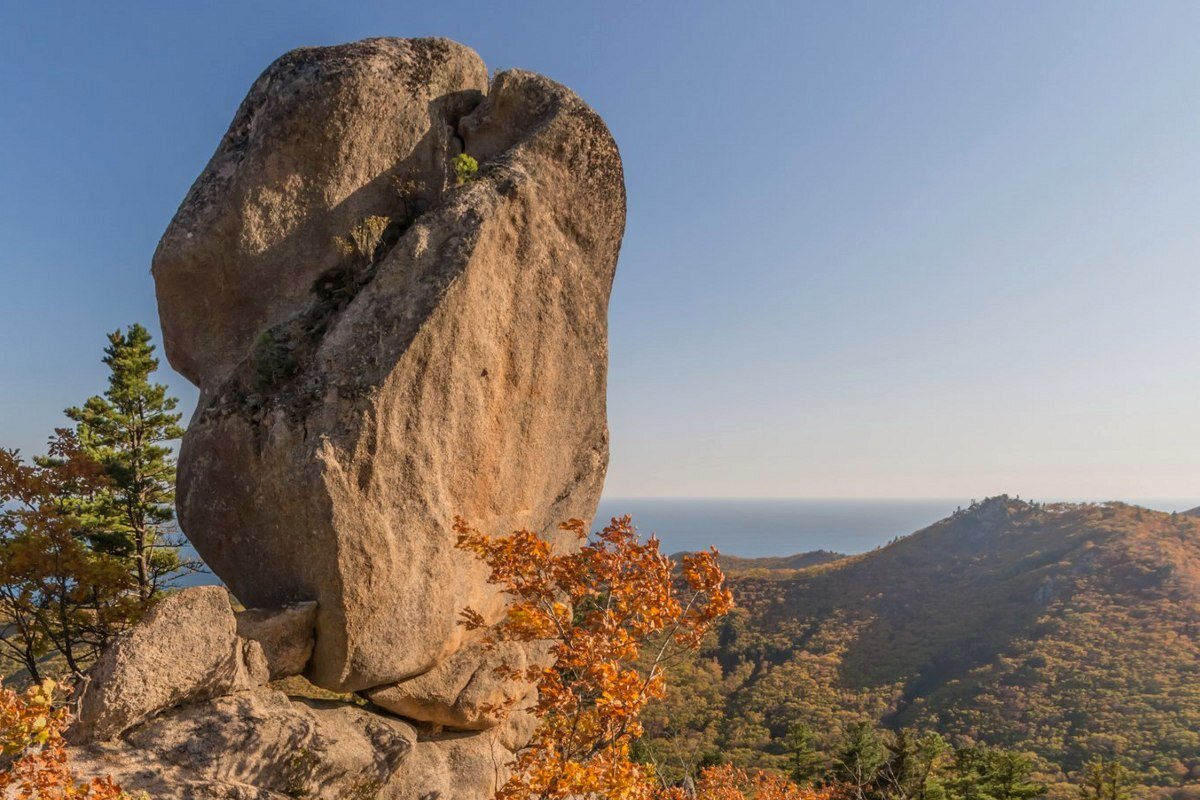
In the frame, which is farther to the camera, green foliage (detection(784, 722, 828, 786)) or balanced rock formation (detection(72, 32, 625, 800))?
green foliage (detection(784, 722, 828, 786))

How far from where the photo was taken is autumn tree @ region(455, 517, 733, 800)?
24.9 feet

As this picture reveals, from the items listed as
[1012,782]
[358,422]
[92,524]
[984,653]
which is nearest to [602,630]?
[358,422]

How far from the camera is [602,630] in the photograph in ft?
27.2

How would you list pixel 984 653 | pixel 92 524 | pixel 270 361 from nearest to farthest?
pixel 270 361, pixel 92 524, pixel 984 653

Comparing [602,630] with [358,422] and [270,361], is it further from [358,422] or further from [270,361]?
[270,361]

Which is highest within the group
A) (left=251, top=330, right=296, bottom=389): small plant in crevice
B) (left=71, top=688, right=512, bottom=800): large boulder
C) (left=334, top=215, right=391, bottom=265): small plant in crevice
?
(left=334, top=215, right=391, bottom=265): small plant in crevice

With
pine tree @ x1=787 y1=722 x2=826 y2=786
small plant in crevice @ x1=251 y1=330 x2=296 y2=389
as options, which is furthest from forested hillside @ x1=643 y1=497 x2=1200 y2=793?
small plant in crevice @ x1=251 y1=330 x2=296 y2=389

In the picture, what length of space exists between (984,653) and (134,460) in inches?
3591

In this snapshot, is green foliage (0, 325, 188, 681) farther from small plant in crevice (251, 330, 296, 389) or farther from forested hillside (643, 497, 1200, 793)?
forested hillside (643, 497, 1200, 793)

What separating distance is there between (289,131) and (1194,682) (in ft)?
284

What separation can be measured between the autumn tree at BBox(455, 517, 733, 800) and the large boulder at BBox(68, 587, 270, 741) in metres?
4.14

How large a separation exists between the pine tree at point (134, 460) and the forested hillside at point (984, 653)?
3209 cm

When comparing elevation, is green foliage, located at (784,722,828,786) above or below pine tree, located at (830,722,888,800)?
below

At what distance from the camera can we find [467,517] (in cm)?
1221
